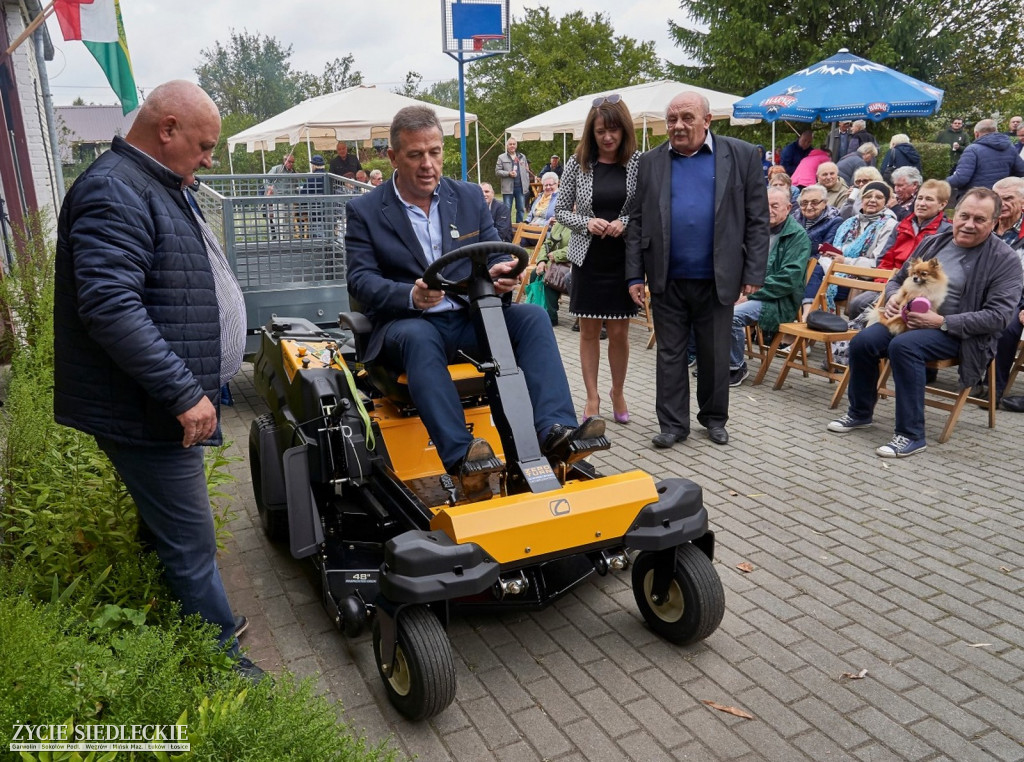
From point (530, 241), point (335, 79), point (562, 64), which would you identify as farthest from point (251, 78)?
point (530, 241)

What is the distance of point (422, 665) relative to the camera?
2.78m

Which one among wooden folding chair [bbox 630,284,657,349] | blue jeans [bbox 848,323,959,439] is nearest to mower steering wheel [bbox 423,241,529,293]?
blue jeans [bbox 848,323,959,439]

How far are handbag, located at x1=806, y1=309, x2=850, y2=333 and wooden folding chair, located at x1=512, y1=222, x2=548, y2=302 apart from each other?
3427 mm

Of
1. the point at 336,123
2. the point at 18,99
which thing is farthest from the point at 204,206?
the point at 336,123

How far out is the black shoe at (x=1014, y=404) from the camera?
6.29 metres

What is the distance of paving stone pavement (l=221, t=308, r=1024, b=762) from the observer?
9.34 ft

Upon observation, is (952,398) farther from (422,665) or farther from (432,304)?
(422,665)

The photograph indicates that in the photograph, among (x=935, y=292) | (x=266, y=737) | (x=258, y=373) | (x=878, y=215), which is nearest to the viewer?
(x=266, y=737)

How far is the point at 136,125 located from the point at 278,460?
5.67 ft

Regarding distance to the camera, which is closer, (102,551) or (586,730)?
(586,730)

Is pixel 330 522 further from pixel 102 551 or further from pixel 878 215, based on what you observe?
pixel 878 215

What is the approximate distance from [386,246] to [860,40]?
25149 millimetres

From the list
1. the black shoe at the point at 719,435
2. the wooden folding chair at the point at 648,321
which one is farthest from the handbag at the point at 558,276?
the black shoe at the point at 719,435

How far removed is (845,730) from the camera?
2.87 m
